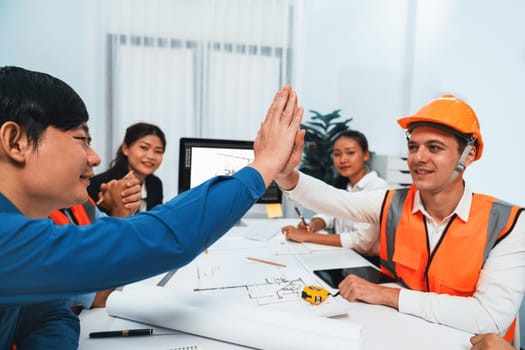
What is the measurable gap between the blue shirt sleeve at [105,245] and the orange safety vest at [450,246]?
33.5 inches

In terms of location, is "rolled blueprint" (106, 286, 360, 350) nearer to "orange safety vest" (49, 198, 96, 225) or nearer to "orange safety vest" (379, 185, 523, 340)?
"orange safety vest" (49, 198, 96, 225)

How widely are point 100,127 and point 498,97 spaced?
293 cm

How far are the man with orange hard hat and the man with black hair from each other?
352 millimetres

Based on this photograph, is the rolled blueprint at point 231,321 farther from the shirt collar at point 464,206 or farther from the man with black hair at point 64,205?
the shirt collar at point 464,206

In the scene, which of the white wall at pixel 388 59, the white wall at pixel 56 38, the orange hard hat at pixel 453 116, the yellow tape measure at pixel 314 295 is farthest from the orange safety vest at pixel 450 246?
the white wall at pixel 56 38

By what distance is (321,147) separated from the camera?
8.91ft

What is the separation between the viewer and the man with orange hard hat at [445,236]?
863mm

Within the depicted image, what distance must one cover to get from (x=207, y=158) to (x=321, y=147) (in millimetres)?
1465

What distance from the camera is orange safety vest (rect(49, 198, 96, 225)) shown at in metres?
0.90

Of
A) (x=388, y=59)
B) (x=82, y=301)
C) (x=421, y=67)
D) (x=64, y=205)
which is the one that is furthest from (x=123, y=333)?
(x=388, y=59)

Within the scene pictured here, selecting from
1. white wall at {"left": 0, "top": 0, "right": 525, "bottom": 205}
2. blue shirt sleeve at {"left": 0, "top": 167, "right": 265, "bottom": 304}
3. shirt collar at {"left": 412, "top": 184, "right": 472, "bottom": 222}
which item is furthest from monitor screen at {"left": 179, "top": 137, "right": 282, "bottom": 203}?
white wall at {"left": 0, "top": 0, "right": 525, "bottom": 205}

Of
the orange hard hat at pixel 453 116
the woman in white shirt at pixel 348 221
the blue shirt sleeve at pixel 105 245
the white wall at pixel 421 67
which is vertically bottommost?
the woman in white shirt at pixel 348 221

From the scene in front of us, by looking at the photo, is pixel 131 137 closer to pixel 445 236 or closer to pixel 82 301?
pixel 82 301

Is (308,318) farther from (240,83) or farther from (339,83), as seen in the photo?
(339,83)
